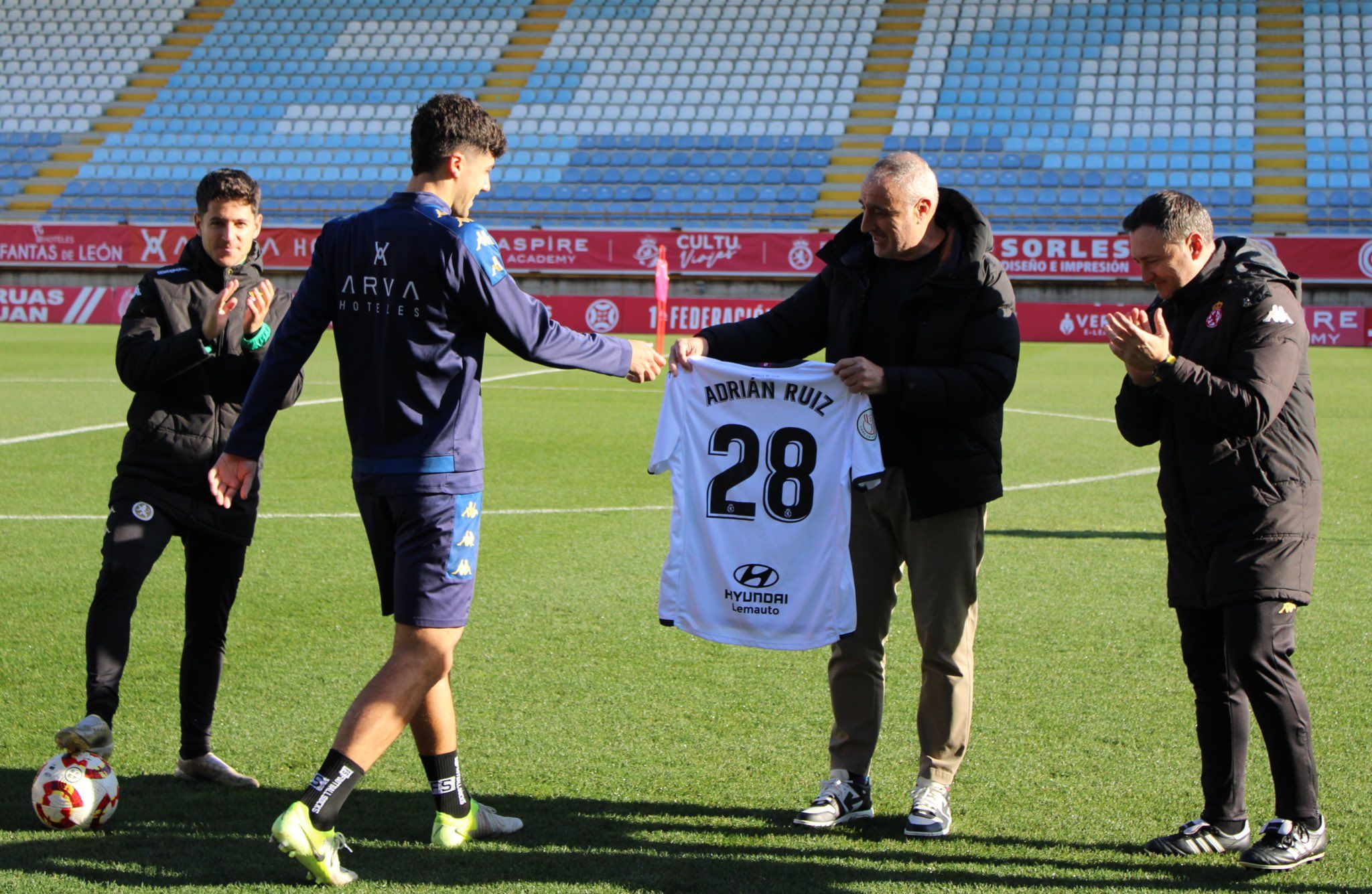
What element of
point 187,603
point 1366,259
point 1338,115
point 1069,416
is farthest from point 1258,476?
point 1338,115

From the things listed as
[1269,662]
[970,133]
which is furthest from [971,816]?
[970,133]

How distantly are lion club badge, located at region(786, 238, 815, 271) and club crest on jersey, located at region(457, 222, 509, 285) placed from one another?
25774mm

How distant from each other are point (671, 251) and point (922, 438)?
26623mm

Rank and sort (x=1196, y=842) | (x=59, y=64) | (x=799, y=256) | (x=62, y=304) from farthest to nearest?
(x=59, y=64)
(x=62, y=304)
(x=799, y=256)
(x=1196, y=842)

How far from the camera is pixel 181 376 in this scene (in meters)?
4.21

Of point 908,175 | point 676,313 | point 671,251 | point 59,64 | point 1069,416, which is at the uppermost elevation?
point 59,64

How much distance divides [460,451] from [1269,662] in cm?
221

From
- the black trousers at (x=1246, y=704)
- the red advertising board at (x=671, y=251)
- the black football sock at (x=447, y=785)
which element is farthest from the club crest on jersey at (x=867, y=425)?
the red advertising board at (x=671, y=251)

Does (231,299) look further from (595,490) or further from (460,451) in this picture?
(595,490)

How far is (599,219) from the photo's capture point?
105ft

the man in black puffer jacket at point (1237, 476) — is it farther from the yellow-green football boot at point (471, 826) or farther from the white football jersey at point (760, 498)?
the yellow-green football boot at point (471, 826)

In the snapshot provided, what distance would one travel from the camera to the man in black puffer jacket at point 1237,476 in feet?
11.5

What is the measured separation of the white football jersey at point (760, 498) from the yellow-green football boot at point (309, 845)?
127cm

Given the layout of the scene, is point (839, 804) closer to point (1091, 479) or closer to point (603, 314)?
point (1091, 479)
